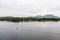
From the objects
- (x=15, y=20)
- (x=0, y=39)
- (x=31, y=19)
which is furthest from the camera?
(x=31, y=19)

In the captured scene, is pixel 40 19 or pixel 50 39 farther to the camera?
pixel 40 19

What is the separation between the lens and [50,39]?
7.72 m

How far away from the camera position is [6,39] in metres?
7.62

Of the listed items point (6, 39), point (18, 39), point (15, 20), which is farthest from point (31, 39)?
point (15, 20)

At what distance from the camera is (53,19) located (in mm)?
31203

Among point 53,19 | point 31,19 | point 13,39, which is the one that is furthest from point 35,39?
point 53,19

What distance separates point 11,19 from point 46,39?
20.9m

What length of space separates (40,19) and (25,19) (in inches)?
164

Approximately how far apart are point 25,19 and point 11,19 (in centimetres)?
418

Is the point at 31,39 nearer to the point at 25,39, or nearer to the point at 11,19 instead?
the point at 25,39

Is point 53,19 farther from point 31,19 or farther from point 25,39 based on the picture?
point 25,39

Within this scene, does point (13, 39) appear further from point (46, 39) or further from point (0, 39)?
point (46, 39)

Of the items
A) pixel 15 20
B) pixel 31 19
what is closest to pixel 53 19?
pixel 31 19

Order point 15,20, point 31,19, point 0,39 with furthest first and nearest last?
point 31,19 → point 15,20 → point 0,39
